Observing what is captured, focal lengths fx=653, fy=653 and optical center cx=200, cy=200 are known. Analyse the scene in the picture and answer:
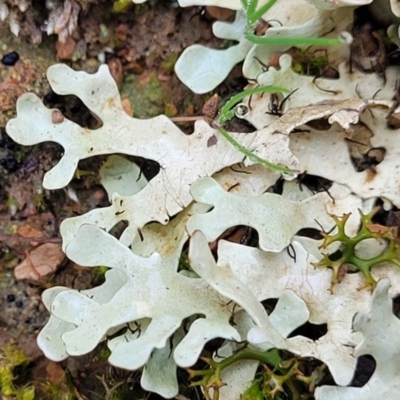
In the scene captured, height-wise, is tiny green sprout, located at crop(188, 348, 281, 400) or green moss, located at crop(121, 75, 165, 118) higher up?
green moss, located at crop(121, 75, 165, 118)

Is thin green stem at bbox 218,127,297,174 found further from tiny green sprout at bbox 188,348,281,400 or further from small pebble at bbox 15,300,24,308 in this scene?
small pebble at bbox 15,300,24,308

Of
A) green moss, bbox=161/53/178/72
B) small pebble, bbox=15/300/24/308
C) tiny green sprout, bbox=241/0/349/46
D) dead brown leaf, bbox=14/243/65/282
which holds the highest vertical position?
tiny green sprout, bbox=241/0/349/46

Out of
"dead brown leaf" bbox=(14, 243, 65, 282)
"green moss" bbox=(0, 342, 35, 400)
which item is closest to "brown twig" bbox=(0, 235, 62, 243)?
"dead brown leaf" bbox=(14, 243, 65, 282)

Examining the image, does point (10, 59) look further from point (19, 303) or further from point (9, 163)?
point (19, 303)

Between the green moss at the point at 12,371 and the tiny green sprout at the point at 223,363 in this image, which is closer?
the tiny green sprout at the point at 223,363

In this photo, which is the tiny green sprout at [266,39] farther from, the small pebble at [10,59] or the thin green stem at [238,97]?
Answer: the small pebble at [10,59]

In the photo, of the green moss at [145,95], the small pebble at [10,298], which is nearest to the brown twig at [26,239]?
the small pebble at [10,298]

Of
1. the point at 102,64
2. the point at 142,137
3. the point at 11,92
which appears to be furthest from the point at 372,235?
the point at 11,92
